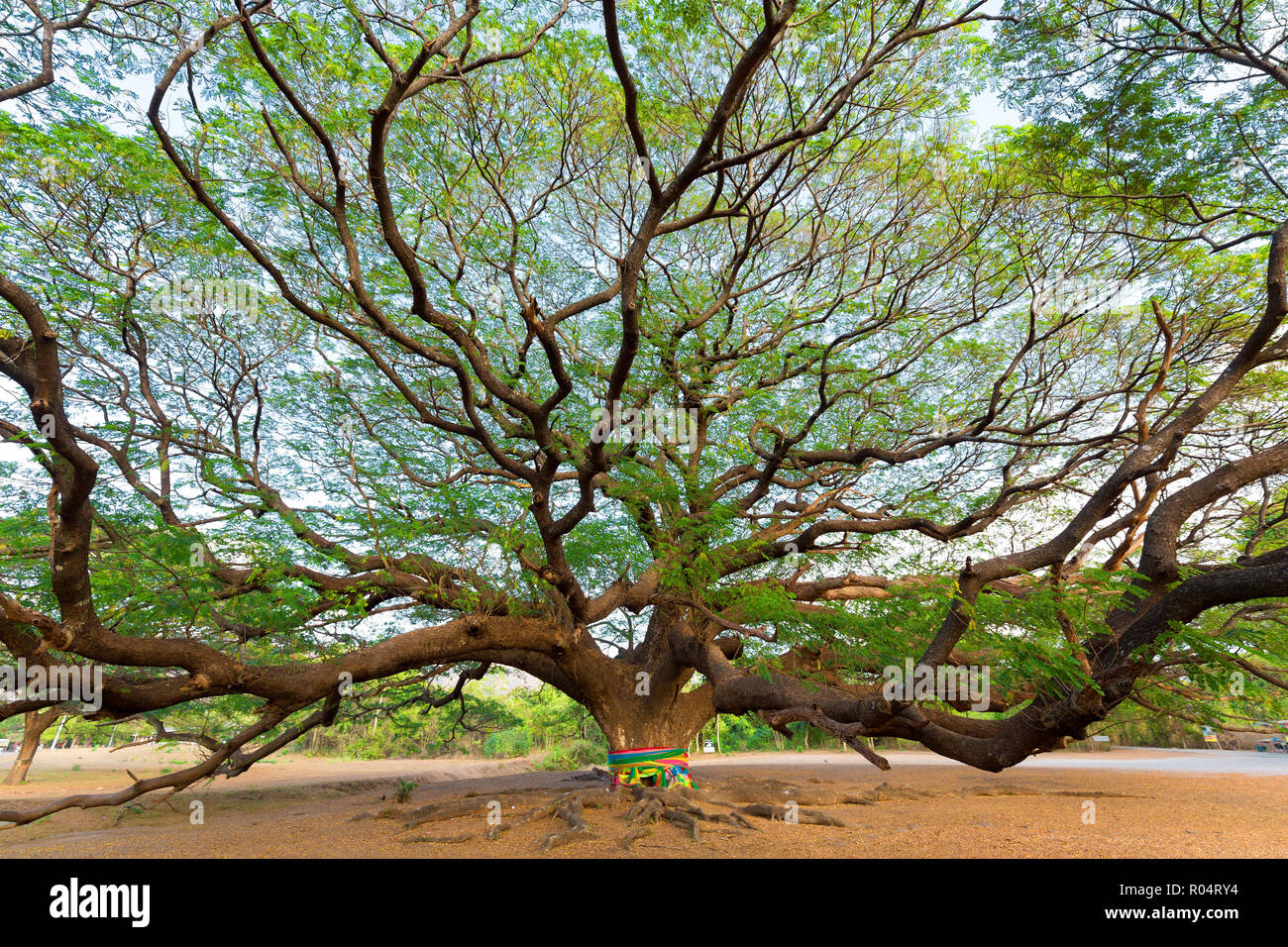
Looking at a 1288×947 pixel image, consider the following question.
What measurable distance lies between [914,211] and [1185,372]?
381cm

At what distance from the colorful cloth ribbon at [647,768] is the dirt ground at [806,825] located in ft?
1.30

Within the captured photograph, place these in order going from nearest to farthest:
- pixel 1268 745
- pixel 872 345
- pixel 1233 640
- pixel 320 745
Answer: pixel 1233 640 < pixel 872 345 < pixel 1268 745 < pixel 320 745

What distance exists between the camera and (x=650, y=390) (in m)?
7.69

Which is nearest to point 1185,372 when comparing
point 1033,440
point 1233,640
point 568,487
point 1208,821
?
point 1033,440

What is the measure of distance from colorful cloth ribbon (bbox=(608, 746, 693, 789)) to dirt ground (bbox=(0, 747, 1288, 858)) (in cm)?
40

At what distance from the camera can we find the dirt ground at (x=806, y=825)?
17.1 ft

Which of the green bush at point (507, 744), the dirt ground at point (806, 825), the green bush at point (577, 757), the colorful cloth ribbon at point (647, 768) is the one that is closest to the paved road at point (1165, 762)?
the dirt ground at point (806, 825)

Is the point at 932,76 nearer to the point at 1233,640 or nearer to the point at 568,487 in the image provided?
→ the point at 1233,640

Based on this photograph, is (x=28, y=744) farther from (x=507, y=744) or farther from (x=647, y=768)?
(x=647, y=768)

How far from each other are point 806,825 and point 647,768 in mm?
2167

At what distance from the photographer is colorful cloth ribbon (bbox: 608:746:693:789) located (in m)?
7.64

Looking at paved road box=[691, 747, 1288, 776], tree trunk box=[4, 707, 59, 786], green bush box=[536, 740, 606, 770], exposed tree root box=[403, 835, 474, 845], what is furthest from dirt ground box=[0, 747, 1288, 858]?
green bush box=[536, 740, 606, 770]

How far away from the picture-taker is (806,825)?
6.27 m

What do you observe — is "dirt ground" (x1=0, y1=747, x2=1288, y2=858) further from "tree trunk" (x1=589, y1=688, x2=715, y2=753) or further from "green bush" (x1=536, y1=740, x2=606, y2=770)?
"green bush" (x1=536, y1=740, x2=606, y2=770)
